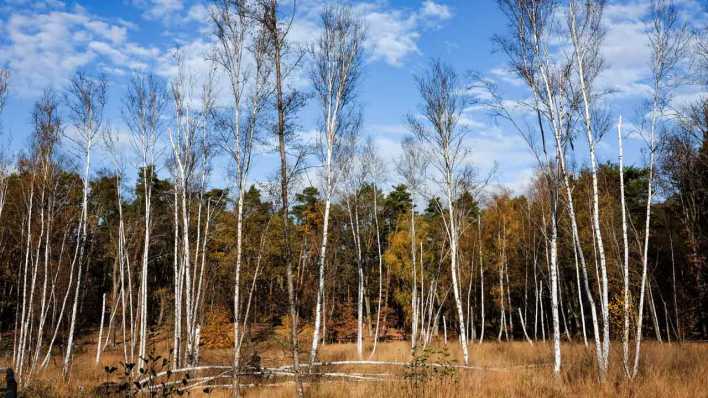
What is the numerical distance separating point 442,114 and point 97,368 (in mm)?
16384

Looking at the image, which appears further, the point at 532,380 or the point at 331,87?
the point at 331,87

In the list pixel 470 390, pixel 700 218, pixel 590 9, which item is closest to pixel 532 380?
pixel 470 390

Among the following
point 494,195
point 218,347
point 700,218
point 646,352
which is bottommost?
point 218,347

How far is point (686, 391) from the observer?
7.69 meters

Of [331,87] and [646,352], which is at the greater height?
[331,87]

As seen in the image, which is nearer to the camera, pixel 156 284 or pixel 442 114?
pixel 442 114

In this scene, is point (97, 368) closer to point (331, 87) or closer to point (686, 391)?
point (331, 87)

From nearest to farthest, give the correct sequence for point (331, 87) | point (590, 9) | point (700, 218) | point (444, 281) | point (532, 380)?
point (532, 380), point (590, 9), point (331, 87), point (700, 218), point (444, 281)

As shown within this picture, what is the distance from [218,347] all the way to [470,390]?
21.9m

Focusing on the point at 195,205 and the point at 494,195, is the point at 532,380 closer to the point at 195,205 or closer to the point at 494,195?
the point at 195,205

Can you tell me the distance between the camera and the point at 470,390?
320 inches

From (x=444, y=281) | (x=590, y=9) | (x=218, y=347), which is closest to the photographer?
(x=590, y=9)

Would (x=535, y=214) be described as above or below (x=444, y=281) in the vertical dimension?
above

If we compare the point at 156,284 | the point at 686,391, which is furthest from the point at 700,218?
the point at 156,284
